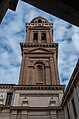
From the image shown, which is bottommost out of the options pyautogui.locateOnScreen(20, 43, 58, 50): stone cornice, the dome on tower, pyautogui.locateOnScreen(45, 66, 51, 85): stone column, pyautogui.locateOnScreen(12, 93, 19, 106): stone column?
pyautogui.locateOnScreen(12, 93, 19, 106): stone column

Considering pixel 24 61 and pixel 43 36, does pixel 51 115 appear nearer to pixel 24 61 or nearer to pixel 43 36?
pixel 24 61

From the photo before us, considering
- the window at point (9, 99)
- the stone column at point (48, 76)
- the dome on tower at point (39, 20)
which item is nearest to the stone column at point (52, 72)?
the stone column at point (48, 76)

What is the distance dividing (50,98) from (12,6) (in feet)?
57.1

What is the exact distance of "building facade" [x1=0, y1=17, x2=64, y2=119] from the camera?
17.6 meters

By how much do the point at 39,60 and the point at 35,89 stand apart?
785 cm

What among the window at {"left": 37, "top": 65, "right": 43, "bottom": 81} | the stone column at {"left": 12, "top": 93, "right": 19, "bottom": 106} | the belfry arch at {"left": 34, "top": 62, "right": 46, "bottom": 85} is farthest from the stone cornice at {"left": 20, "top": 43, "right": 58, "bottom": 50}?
the stone column at {"left": 12, "top": 93, "right": 19, "bottom": 106}

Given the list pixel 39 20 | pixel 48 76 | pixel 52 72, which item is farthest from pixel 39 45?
pixel 39 20

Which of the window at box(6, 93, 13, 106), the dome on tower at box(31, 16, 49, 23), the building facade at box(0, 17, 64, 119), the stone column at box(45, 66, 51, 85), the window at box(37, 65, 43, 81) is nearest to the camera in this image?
the building facade at box(0, 17, 64, 119)

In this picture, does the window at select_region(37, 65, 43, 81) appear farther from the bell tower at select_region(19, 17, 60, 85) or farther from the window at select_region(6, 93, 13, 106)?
the window at select_region(6, 93, 13, 106)

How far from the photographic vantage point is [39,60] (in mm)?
27188

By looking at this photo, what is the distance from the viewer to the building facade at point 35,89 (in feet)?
57.8

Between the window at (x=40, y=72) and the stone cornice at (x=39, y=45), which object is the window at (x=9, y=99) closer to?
the window at (x=40, y=72)

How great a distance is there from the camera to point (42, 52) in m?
28.6

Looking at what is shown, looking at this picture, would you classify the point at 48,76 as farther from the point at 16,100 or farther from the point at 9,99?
the point at 9,99
